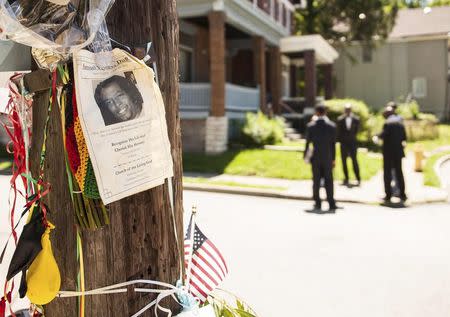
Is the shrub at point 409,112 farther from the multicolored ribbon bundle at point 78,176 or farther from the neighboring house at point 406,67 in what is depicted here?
the multicolored ribbon bundle at point 78,176

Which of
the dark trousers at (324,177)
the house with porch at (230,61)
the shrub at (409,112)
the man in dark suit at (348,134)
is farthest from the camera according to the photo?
the shrub at (409,112)

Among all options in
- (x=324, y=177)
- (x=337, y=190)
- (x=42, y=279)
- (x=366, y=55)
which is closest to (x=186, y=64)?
(x=337, y=190)

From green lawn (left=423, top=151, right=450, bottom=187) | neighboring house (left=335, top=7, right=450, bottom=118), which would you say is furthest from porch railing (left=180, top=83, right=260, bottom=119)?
neighboring house (left=335, top=7, right=450, bottom=118)

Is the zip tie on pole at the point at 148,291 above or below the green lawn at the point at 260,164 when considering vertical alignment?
above

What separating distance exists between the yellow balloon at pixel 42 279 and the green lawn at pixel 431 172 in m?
11.2

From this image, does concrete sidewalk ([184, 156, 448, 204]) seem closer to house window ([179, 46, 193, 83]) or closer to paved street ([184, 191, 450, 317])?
paved street ([184, 191, 450, 317])

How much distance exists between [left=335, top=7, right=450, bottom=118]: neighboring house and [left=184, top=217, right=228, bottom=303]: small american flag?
109ft

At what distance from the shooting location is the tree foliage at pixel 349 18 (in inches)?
1209

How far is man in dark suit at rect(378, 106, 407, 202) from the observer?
9688 millimetres

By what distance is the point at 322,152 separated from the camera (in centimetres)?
897

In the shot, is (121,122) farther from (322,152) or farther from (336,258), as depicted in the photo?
(322,152)

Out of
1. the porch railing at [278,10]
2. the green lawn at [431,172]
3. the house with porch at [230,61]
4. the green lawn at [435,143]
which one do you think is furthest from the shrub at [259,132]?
the green lawn at [435,143]

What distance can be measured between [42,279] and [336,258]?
15.0 ft

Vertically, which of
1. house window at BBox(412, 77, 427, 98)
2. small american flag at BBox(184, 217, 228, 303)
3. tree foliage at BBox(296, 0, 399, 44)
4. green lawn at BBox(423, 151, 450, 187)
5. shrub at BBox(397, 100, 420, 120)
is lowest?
green lawn at BBox(423, 151, 450, 187)
